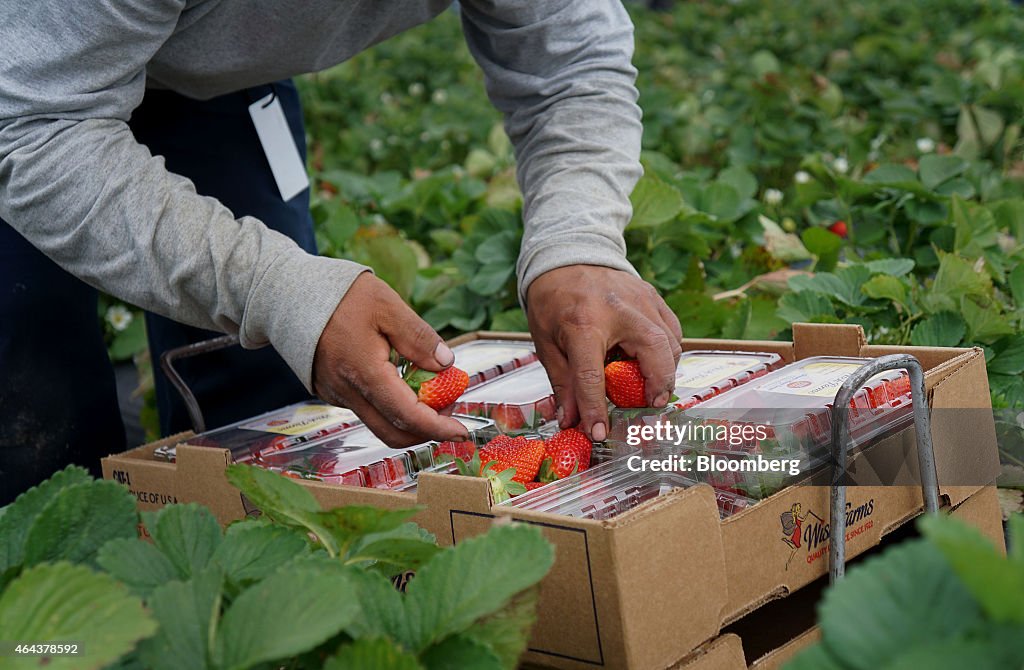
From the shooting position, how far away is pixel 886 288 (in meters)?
1.88

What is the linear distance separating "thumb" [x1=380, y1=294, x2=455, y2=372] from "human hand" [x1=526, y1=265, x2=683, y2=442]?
0.18 meters

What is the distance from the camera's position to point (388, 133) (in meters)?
4.50

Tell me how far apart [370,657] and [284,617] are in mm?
60

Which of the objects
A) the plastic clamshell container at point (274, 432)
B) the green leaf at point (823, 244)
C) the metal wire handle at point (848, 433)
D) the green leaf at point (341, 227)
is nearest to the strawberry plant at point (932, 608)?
the metal wire handle at point (848, 433)

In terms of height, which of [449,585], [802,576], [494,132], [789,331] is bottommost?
[802,576]

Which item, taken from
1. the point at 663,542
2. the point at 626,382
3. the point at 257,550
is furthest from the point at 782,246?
the point at 257,550

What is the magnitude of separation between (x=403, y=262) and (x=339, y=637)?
1.64 metres

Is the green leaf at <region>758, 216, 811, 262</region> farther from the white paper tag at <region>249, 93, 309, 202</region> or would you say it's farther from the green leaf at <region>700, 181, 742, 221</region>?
the white paper tag at <region>249, 93, 309, 202</region>

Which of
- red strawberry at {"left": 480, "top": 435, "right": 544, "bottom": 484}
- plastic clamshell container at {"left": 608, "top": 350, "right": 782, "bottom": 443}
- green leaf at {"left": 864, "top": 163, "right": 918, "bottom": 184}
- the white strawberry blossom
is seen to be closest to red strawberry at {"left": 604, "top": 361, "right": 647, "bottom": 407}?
plastic clamshell container at {"left": 608, "top": 350, "right": 782, "bottom": 443}

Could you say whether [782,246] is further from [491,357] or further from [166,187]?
[166,187]

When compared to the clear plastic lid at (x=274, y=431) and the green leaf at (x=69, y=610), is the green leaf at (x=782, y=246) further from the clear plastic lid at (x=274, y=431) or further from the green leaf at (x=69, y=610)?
the green leaf at (x=69, y=610)

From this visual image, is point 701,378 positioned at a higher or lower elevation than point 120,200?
lower

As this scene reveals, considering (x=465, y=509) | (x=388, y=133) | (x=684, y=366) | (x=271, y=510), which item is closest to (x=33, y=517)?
(x=271, y=510)

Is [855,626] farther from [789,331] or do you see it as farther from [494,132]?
[494,132]
